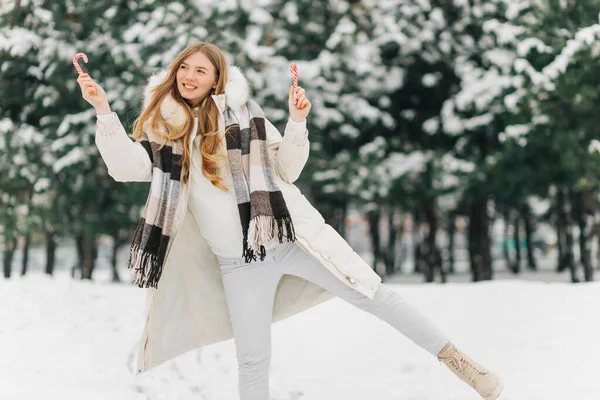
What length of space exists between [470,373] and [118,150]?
192 centimetres

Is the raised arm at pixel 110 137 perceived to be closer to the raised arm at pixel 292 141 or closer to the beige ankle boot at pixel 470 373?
the raised arm at pixel 292 141

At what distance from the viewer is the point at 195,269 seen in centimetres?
319

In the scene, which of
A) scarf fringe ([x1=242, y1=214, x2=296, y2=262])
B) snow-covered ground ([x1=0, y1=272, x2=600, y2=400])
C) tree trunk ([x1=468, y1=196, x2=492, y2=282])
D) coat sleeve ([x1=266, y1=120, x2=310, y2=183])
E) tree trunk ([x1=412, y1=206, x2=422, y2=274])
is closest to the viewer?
scarf fringe ([x1=242, y1=214, x2=296, y2=262])

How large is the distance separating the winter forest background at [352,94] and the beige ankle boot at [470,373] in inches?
294

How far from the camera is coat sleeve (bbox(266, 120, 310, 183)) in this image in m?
2.88

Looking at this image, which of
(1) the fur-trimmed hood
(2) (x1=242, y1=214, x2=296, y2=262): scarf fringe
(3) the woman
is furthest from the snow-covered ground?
(1) the fur-trimmed hood

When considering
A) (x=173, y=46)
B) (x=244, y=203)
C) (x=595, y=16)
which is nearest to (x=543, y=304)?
(x=244, y=203)

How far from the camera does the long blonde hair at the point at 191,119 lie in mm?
2889

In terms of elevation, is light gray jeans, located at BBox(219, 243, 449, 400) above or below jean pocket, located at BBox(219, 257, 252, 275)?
below

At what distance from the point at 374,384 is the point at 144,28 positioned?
8.39m

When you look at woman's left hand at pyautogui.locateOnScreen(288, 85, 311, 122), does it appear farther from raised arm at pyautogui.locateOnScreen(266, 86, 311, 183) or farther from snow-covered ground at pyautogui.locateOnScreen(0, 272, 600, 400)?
snow-covered ground at pyautogui.locateOnScreen(0, 272, 600, 400)

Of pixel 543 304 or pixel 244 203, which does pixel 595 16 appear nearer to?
pixel 543 304

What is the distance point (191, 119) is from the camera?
295 centimetres

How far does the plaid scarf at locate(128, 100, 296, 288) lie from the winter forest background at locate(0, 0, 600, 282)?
7745mm
